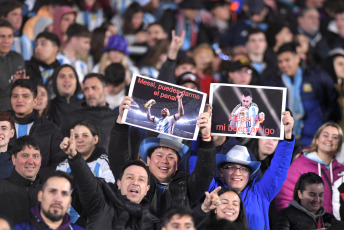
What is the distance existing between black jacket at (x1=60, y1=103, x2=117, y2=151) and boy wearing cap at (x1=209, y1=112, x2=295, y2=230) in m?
1.68

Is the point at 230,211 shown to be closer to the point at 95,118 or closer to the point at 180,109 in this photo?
the point at 180,109

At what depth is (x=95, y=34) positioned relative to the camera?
468 inches

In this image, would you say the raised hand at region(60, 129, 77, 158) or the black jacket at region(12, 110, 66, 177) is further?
the black jacket at region(12, 110, 66, 177)

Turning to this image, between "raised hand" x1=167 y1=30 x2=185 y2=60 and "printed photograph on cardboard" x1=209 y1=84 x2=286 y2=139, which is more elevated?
"raised hand" x1=167 y1=30 x2=185 y2=60

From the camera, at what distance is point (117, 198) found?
741 centimetres

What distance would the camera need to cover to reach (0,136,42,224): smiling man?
7.39 meters

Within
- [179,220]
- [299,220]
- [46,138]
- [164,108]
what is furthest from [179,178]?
[46,138]

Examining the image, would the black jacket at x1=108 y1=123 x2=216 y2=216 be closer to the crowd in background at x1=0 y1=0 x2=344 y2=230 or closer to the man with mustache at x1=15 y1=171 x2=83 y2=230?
the crowd in background at x1=0 y1=0 x2=344 y2=230

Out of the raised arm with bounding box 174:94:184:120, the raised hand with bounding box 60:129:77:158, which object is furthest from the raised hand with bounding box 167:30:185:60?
the raised hand with bounding box 60:129:77:158

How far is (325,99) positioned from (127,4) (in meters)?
4.08

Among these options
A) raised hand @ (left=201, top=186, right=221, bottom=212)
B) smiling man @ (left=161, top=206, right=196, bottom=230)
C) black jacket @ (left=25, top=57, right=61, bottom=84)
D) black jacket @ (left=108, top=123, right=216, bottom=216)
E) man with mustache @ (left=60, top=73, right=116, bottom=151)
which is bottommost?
smiling man @ (left=161, top=206, right=196, bottom=230)

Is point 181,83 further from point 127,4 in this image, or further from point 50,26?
point 127,4

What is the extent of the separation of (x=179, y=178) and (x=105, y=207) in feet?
2.53

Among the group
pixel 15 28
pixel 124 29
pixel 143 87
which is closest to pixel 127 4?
pixel 124 29
